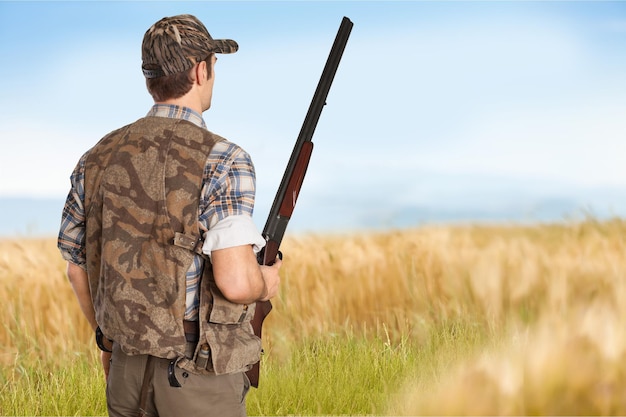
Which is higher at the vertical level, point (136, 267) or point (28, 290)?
point (136, 267)

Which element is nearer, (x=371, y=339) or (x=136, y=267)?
(x=136, y=267)

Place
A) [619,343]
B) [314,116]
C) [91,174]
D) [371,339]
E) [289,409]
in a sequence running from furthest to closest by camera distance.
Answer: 1. [371,339]
2. [289,409]
3. [619,343]
4. [314,116]
5. [91,174]

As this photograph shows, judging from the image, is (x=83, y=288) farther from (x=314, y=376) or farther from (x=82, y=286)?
(x=314, y=376)

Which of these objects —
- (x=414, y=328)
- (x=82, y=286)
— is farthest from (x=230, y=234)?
(x=414, y=328)

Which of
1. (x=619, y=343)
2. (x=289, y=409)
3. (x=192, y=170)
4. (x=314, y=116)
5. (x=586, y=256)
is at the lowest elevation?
(x=289, y=409)

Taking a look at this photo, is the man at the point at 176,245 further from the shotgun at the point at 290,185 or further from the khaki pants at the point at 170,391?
the shotgun at the point at 290,185

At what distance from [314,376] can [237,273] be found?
227cm

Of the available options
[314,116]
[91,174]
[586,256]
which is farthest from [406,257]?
[91,174]

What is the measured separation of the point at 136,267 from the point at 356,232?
4.45m

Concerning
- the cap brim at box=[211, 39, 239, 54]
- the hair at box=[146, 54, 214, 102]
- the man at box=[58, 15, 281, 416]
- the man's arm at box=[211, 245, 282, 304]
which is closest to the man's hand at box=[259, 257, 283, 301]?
the man at box=[58, 15, 281, 416]

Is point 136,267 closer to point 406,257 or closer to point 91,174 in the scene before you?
point 91,174

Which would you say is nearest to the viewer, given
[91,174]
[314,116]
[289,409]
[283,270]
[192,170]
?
[192,170]

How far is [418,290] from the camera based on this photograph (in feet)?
16.9

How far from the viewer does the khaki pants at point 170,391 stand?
2242mm
